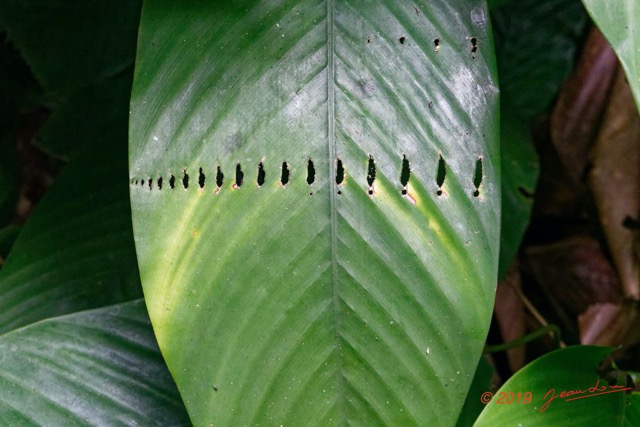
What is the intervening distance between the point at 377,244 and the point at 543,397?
0.29m

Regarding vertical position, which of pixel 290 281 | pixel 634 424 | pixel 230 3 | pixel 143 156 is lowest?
pixel 634 424

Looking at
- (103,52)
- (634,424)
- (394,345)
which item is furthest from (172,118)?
(634,424)

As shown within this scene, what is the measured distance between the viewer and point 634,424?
630mm

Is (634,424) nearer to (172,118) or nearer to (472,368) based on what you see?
(472,368)

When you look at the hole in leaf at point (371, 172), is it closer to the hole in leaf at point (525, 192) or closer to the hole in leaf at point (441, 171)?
the hole in leaf at point (441, 171)

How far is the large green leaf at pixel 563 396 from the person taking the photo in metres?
0.59

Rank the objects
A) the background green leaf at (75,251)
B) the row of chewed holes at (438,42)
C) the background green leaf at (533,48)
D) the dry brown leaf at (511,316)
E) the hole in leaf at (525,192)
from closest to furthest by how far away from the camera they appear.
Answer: the row of chewed holes at (438,42) < the background green leaf at (75,251) < the hole in leaf at (525,192) < the background green leaf at (533,48) < the dry brown leaf at (511,316)

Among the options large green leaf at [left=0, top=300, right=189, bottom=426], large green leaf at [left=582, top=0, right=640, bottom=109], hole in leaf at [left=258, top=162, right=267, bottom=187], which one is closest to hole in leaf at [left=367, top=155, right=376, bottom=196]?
hole in leaf at [left=258, top=162, right=267, bottom=187]

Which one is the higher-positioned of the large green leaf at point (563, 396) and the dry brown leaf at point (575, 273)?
the large green leaf at point (563, 396)

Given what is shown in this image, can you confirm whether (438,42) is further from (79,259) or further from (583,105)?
(583,105)

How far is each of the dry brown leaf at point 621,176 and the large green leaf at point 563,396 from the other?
0.56 m

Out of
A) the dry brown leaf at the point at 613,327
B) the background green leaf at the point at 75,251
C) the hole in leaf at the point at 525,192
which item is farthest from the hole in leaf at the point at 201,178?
the dry brown leaf at the point at 613,327

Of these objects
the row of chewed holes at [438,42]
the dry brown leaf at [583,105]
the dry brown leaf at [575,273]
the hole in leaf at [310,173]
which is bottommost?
the dry brown leaf at [575,273]

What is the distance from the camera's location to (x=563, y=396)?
2.06ft
